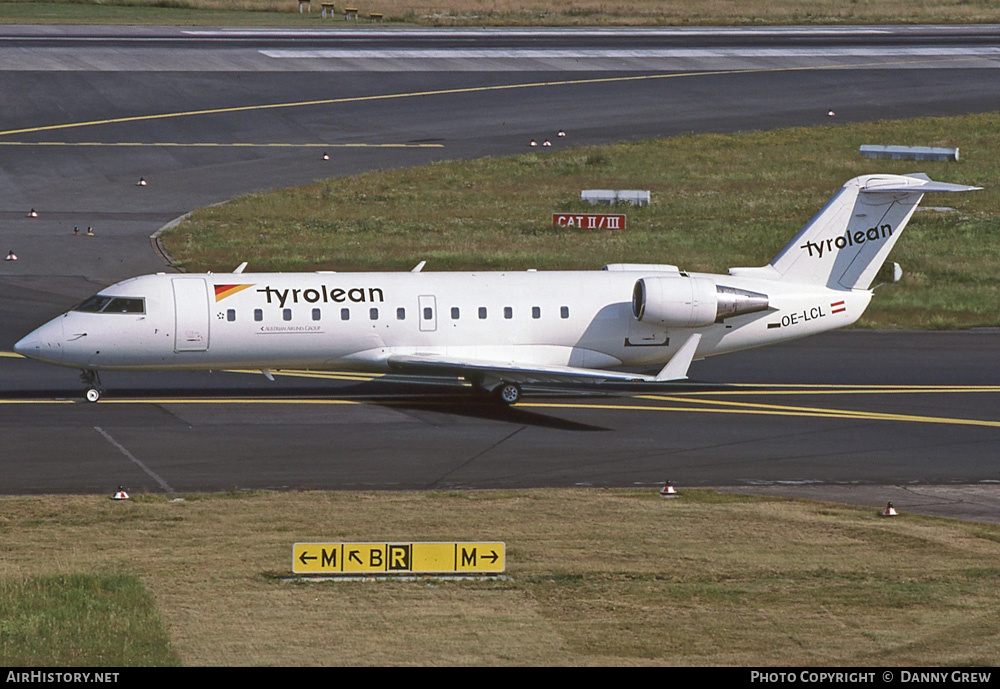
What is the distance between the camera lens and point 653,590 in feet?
69.5

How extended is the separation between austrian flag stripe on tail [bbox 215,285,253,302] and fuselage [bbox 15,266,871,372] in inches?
1.3

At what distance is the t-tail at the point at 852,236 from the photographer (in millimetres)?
36219

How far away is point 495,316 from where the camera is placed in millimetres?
34281

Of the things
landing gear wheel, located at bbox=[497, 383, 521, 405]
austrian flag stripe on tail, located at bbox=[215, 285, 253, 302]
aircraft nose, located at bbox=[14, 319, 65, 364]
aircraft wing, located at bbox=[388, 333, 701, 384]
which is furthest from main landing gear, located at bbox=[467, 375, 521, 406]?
aircraft nose, located at bbox=[14, 319, 65, 364]

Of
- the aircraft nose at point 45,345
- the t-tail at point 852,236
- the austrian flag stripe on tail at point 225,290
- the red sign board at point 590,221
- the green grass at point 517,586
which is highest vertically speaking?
the red sign board at point 590,221

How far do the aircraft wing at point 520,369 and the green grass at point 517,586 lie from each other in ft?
17.5

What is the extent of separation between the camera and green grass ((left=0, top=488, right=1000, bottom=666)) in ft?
60.3

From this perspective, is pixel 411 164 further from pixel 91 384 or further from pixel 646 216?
pixel 91 384

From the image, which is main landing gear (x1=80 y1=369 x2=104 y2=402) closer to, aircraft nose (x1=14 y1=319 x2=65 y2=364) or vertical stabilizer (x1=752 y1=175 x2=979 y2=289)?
aircraft nose (x1=14 y1=319 x2=65 y2=364)

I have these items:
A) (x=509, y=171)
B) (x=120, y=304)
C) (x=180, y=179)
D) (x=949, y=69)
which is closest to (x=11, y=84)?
(x=180, y=179)

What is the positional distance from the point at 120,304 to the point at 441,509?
1115 cm

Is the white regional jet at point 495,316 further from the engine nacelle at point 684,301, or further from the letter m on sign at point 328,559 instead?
the letter m on sign at point 328,559

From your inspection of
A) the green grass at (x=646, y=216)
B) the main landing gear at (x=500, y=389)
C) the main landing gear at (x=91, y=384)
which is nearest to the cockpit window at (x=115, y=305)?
the main landing gear at (x=91, y=384)

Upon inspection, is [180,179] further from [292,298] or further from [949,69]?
[949,69]
